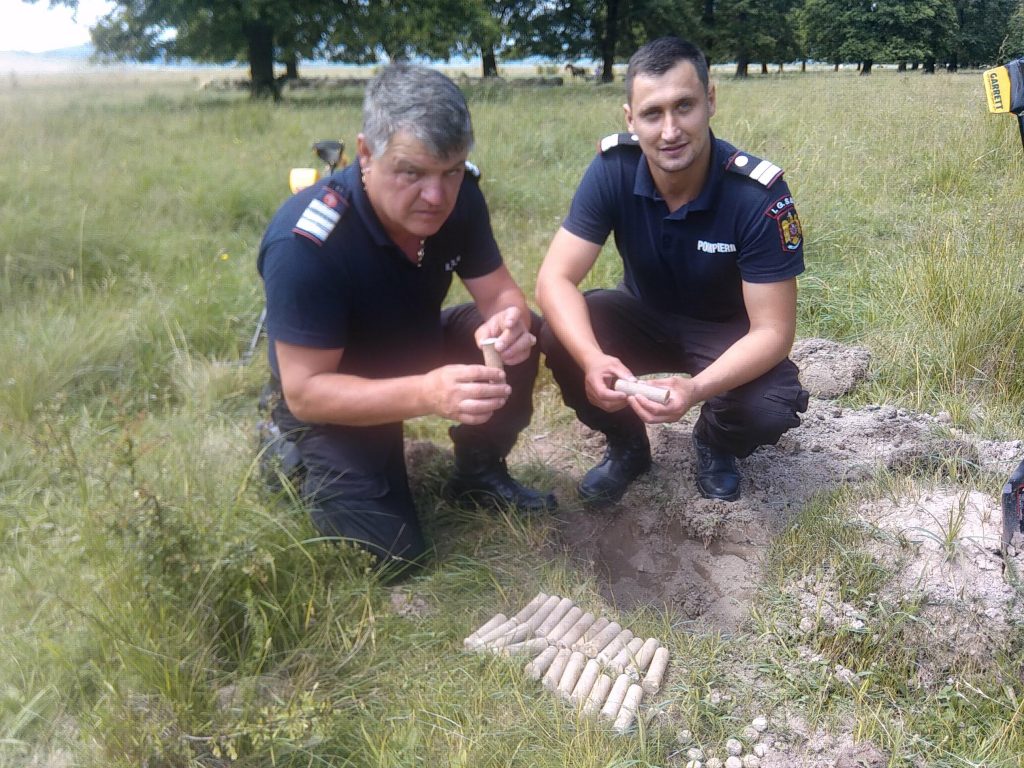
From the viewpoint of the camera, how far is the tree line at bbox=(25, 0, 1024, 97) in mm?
3365

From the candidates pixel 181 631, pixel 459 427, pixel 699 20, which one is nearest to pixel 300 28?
pixel 699 20

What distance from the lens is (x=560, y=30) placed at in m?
12.1

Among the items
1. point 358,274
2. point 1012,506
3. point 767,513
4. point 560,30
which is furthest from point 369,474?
point 560,30

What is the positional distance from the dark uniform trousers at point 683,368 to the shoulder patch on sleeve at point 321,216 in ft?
3.28

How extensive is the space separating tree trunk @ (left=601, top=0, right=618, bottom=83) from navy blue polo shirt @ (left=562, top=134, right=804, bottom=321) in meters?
8.57

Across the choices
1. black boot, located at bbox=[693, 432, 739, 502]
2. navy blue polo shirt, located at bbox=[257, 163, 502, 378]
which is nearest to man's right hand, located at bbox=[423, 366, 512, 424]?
navy blue polo shirt, located at bbox=[257, 163, 502, 378]

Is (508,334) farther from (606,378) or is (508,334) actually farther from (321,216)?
(321,216)

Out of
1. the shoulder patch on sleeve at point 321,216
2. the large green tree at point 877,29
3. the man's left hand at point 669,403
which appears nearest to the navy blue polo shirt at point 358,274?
the shoulder patch on sleeve at point 321,216

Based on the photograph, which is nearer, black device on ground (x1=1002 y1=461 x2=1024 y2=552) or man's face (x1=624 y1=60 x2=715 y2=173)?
black device on ground (x1=1002 y1=461 x2=1024 y2=552)

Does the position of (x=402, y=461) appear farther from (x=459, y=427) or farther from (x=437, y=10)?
(x=437, y=10)

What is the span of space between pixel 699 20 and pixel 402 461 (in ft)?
15.0

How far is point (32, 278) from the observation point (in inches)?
196

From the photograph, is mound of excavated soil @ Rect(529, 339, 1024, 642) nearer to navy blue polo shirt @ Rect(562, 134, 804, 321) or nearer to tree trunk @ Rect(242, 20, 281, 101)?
navy blue polo shirt @ Rect(562, 134, 804, 321)

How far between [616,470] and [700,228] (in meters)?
1.00
